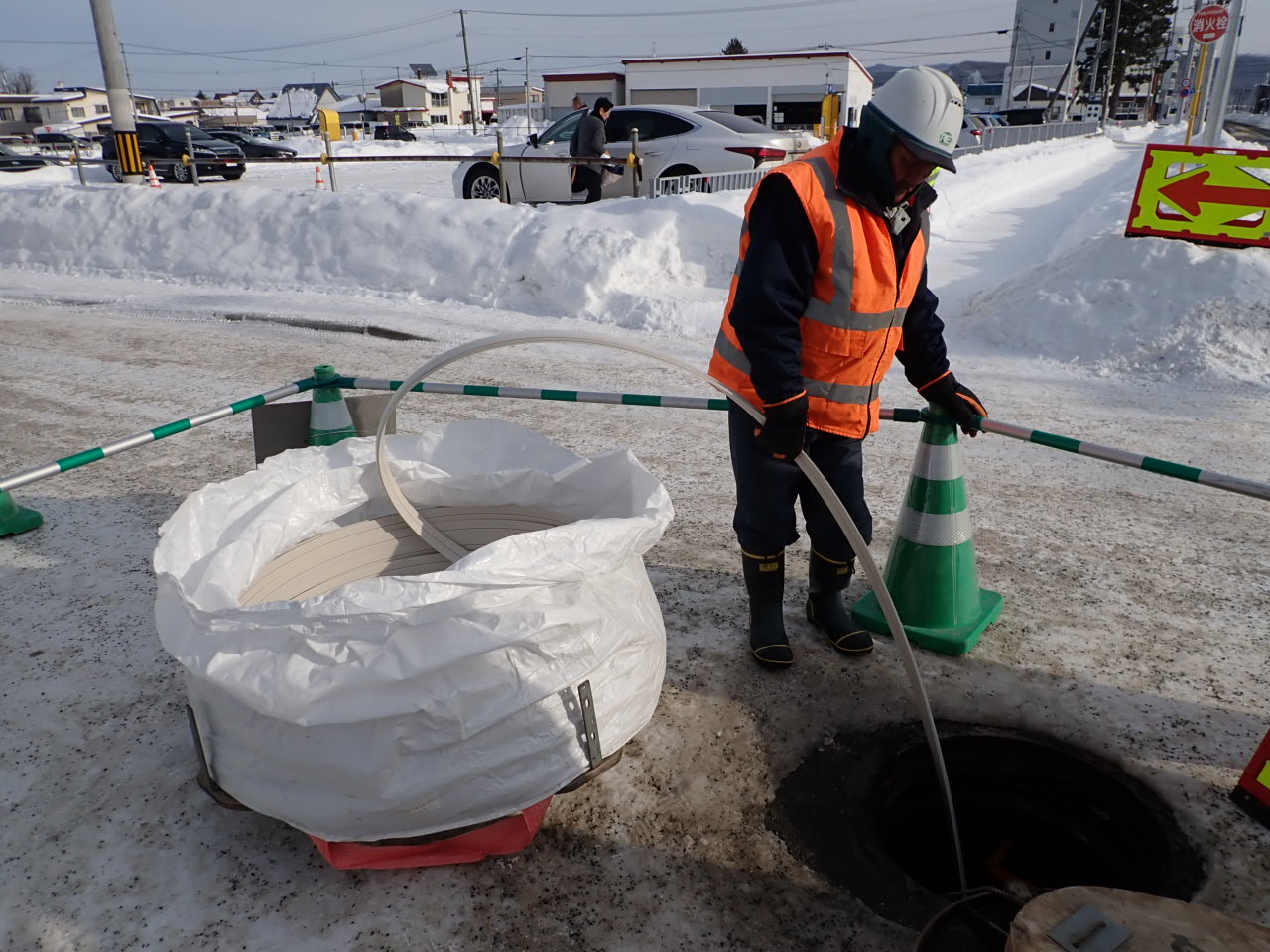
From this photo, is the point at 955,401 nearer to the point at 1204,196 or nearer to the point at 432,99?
the point at 1204,196

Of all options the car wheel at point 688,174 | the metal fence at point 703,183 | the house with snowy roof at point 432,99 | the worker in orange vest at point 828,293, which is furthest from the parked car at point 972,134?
the house with snowy roof at point 432,99

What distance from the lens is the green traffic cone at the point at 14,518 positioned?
4092 mm

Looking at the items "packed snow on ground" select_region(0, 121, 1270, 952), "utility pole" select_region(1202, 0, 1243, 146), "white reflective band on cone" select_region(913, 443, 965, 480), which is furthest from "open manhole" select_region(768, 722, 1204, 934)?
"utility pole" select_region(1202, 0, 1243, 146)

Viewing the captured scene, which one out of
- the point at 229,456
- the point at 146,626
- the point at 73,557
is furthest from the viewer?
the point at 229,456

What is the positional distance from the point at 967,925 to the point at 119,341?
8216 mm

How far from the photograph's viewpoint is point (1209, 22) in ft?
41.2

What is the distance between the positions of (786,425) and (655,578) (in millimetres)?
1378

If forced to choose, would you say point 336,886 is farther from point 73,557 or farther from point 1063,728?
point 73,557

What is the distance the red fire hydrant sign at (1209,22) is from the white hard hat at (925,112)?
13.1 m

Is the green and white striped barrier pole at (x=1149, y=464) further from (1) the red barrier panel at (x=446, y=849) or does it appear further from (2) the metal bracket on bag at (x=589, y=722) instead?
(1) the red barrier panel at (x=446, y=849)

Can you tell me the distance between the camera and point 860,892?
2232 mm

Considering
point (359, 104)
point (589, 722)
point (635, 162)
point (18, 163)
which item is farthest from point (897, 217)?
point (359, 104)

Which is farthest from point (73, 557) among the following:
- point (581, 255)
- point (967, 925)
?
point (581, 255)

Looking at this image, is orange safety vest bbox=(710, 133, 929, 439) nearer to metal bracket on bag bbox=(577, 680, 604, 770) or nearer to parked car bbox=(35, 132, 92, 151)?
metal bracket on bag bbox=(577, 680, 604, 770)
